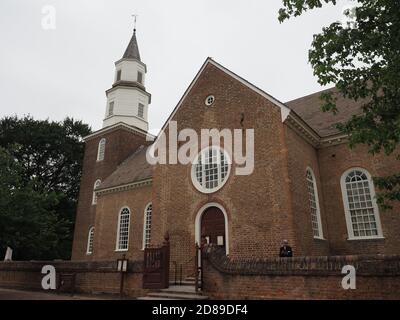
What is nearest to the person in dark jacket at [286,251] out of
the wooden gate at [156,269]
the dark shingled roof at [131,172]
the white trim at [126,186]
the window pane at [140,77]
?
the wooden gate at [156,269]

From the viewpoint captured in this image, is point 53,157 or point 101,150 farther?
point 53,157

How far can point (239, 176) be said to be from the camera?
14.5m

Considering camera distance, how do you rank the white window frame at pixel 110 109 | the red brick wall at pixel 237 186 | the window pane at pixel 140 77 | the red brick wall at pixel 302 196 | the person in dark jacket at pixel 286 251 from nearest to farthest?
the person in dark jacket at pixel 286 251, the red brick wall at pixel 302 196, the red brick wall at pixel 237 186, the white window frame at pixel 110 109, the window pane at pixel 140 77

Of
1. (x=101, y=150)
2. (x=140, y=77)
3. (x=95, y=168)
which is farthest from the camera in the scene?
(x=140, y=77)

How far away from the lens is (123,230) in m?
22.4

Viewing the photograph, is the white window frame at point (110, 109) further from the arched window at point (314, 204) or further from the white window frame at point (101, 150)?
the arched window at point (314, 204)

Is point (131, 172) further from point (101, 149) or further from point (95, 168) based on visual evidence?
point (101, 149)

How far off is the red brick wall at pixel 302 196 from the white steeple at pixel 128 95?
704 inches

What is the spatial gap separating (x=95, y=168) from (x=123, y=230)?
27.7 feet

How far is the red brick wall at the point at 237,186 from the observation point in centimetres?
1302

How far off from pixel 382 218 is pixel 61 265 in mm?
15121

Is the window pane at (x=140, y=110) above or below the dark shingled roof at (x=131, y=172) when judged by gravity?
above

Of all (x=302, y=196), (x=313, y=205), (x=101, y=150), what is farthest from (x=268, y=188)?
(x=101, y=150)
